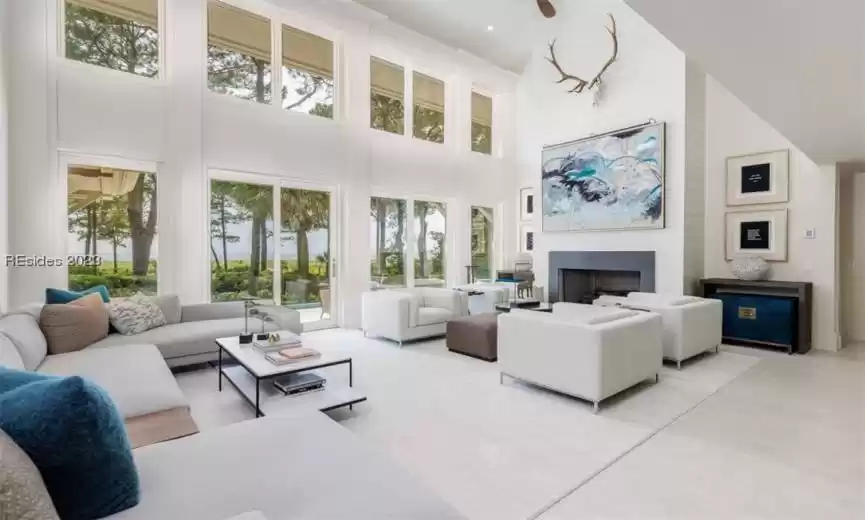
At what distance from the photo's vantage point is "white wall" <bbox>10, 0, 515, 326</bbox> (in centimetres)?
394

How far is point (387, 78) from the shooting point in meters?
6.82

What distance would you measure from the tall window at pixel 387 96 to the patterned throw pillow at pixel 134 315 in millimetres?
4097

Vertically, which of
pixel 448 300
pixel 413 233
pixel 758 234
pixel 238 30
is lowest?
pixel 448 300

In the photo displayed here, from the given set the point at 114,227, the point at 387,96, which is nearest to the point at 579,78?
the point at 387,96

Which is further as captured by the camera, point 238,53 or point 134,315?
point 238,53

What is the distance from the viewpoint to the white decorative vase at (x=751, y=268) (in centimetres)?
506

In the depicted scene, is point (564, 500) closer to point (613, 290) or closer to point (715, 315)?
point (715, 315)

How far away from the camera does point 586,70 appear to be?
20.7ft

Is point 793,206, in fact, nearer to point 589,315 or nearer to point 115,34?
point 589,315

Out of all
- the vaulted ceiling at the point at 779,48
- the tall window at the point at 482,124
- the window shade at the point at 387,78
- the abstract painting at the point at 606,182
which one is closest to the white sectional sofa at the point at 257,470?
the vaulted ceiling at the point at 779,48

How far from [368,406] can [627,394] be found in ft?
6.72

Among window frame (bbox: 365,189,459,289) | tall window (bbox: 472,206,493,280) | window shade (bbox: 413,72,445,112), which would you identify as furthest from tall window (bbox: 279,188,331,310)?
tall window (bbox: 472,206,493,280)

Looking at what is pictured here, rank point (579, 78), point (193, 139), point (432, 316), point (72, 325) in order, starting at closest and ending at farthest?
point (72, 325) < point (193, 139) < point (432, 316) < point (579, 78)

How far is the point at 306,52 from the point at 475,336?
15.2ft
